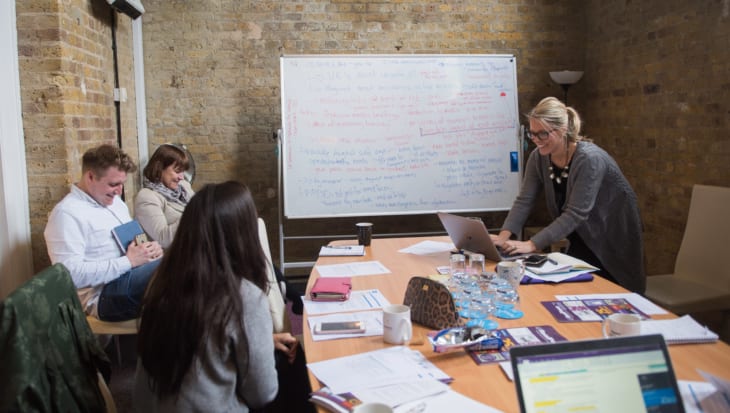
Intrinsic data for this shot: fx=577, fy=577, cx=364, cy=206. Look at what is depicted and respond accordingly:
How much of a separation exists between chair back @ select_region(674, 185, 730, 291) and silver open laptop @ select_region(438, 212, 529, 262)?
121 cm

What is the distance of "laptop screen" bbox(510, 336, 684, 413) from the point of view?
95cm

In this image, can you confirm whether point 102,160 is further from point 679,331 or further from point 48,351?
point 679,331

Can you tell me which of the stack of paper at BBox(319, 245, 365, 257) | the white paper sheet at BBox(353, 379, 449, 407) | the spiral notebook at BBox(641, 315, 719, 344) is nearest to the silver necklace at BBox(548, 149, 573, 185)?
the stack of paper at BBox(319, 245, 365, 257)

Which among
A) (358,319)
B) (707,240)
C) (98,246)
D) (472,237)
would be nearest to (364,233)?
(472,237)

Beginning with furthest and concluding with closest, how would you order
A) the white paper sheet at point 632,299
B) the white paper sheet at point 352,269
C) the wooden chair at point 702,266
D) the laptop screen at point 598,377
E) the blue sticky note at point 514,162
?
1. the blue sticky note at point 514,162
2. the wooden chair at point 702,266
3. the white paper sheet at point 352,269
4. the white paper sheet at point 632,299
5. the laptop screen at point 598,377

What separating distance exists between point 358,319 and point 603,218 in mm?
1415

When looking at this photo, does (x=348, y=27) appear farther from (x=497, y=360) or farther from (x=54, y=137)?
(x=497, y=360)

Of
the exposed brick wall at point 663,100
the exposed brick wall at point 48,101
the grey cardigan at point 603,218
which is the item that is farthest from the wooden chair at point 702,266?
the exposed brick wall at point 48,101

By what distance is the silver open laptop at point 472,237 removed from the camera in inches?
A: 94.2

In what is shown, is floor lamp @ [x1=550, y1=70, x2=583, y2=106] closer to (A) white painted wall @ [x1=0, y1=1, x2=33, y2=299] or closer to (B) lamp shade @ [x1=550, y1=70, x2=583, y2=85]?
(B) lamp shade @ [x1=550, y1=70, x2=583, y2=85]

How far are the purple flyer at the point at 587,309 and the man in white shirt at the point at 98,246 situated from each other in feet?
5.77

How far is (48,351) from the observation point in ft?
4.79

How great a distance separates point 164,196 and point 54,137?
63 cm

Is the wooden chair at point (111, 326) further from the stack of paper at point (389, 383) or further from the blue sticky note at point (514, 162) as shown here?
the blue sticky note at point (514, 162)
